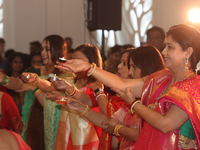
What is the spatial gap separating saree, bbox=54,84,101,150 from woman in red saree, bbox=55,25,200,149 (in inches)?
32.1

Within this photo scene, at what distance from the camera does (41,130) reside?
3035 millimetres

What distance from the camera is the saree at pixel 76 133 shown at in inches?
96.8

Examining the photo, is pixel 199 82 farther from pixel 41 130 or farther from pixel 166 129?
pixel 41 130

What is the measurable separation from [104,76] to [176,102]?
1.60 ft

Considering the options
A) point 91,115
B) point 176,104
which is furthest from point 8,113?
point 176,104

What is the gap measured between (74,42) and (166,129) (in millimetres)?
5764

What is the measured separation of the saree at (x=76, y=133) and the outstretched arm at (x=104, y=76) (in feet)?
2.23

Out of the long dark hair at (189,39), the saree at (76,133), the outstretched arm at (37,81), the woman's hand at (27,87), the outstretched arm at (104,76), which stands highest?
the long dark hair at (189,39)

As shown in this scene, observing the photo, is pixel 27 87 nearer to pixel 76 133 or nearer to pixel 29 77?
pixel 29 77

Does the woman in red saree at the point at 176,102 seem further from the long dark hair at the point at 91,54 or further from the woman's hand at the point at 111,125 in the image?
the long dark hair at the point at 91,54

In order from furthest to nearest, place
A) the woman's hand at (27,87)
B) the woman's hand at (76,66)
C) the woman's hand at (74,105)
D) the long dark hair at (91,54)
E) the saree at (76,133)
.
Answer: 1. the woman's hand at (27,87)
2. the long dark hair at (91,54)
3. the saree at (76,133)
4. the woman's hand at (74,105)
5. the woman's hand at (76,66)

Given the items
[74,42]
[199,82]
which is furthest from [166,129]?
[74,42]

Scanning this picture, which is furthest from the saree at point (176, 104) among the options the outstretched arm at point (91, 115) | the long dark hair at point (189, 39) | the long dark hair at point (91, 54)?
the long dark hair at point (91, 54)

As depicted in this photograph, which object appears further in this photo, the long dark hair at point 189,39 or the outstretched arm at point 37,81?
the outstretched arm at point 37,81
